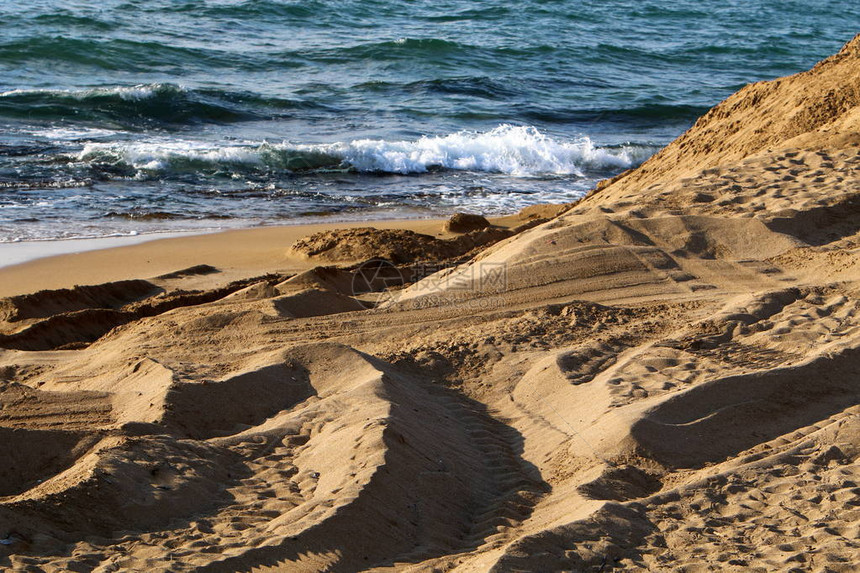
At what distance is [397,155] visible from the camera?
41.4ft

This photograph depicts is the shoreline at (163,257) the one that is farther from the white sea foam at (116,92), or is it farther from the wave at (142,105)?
the white sea foam at (116,92)

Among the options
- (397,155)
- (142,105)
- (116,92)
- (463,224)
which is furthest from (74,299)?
(116,92)

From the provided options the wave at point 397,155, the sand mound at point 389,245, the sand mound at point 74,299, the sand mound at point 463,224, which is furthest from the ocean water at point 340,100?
the sand mound at point 74,299

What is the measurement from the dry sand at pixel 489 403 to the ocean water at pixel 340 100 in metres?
3.75

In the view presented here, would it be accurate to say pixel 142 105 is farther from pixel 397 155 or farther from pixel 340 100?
pixel 397 155

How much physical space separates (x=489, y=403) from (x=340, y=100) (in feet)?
40.6

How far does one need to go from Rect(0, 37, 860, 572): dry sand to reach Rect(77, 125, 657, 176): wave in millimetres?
4922

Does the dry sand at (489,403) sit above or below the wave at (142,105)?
below

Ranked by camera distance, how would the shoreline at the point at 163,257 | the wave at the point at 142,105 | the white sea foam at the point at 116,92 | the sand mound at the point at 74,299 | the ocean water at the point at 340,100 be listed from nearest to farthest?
the sand mound at the point at 74,299 < the shoreline at the point at 163,257 < the ocean water at the point at 340,100 < the wave at the point at 142,105 < the white sea foam at the point at 116,92

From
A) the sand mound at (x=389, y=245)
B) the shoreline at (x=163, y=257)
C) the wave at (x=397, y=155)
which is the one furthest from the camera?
the wave at (x=397, y=155)

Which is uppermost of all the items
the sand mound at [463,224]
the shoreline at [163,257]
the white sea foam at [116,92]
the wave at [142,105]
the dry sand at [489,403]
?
the white sea foam at [116,92]

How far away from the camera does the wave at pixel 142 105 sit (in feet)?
46.0

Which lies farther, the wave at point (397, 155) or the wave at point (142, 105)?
the wave at point (142, 105)

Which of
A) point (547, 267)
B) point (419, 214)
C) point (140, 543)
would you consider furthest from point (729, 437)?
point (419, 214)
